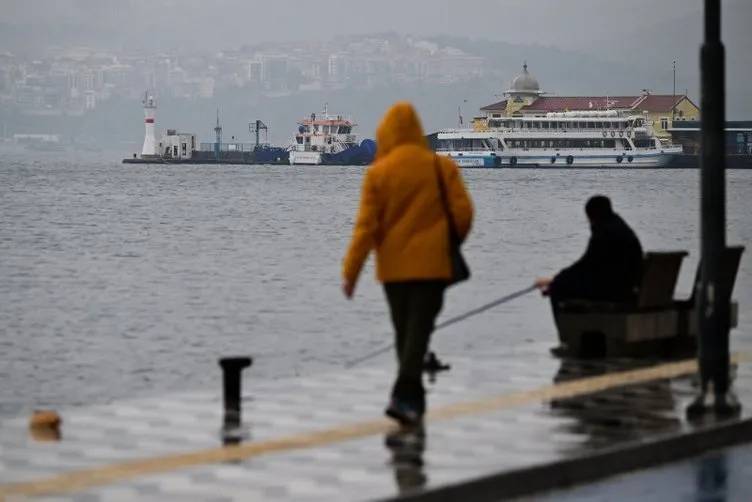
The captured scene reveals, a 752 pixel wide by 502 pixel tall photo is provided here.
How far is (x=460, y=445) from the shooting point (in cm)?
1086

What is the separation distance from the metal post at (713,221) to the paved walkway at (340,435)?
0.99ft

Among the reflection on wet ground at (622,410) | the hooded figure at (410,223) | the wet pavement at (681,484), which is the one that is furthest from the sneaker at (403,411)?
the wet pavement at (681,484)

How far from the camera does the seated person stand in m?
15.5

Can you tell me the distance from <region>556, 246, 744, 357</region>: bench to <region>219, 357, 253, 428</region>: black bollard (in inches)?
147

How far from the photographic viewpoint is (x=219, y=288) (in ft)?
126

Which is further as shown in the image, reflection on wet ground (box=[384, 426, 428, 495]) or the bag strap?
the bag strap

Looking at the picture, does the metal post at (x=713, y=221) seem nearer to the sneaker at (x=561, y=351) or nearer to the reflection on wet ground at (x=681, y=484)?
the reflection on wet ground at (x=681, y=484)

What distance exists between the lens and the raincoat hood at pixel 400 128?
451 inches

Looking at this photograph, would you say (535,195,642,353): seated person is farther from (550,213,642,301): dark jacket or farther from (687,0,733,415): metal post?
(687,0,733,415): metal post

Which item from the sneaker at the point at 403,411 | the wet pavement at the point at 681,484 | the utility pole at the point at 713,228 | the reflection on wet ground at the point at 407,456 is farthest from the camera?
the utility pole at the point at 713,228

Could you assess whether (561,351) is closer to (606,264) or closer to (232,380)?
(606,264)

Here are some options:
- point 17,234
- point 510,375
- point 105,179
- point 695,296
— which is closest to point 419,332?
point 510,375

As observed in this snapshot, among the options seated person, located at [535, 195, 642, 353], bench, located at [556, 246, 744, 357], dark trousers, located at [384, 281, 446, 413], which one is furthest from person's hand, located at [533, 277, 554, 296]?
dark trousers, located at [384, 281, 446, 413]

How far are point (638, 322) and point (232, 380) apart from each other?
398 cm
